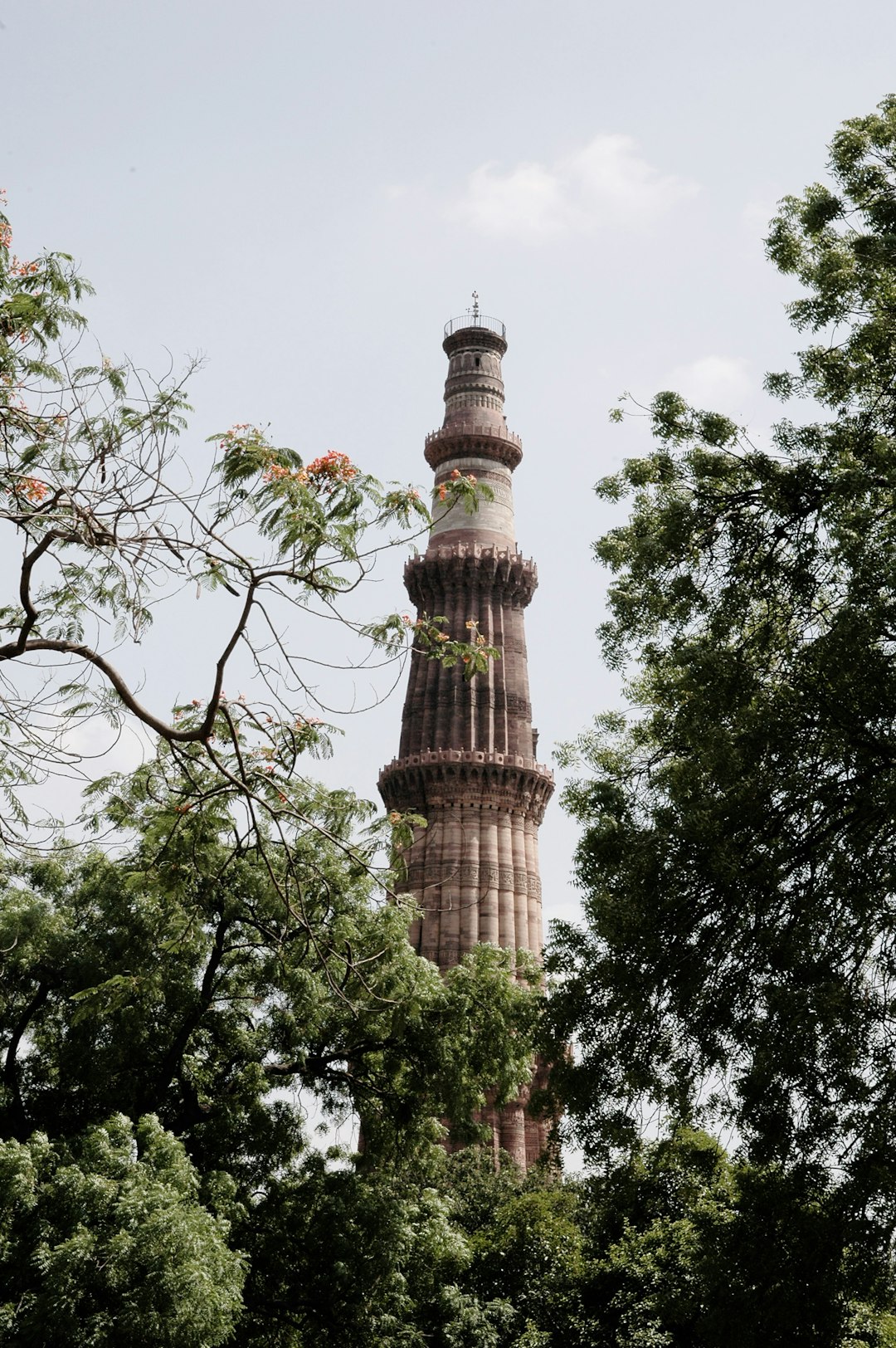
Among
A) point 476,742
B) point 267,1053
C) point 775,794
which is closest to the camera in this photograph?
point 775,794

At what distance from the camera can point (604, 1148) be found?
9445 mm

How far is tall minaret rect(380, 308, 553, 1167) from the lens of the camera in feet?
97.9

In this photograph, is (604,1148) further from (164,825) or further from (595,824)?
(164,825)

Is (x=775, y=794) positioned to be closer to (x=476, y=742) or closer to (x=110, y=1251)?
(x=110, y=1251)

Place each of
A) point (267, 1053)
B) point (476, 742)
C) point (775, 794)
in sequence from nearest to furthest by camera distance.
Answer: point (775, 794) → point (267, 1053) → point (476, 742)

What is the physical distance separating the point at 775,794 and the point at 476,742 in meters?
22.7

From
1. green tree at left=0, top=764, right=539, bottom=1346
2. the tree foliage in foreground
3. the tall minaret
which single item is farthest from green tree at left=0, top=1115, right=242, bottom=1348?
the tall minaret

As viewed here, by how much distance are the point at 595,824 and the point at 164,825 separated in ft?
13.4

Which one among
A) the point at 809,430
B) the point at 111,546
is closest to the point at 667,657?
the point at 809,430

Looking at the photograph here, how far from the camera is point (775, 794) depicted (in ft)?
30.0

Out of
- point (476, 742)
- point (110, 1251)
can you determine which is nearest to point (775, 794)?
point (110, 1251)

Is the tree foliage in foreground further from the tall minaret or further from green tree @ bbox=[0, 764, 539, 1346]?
the tall minaret

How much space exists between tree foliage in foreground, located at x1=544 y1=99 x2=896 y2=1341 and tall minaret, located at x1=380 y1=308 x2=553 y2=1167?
17643 millimetres

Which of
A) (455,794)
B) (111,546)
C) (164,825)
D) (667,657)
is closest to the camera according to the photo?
(111,546)
